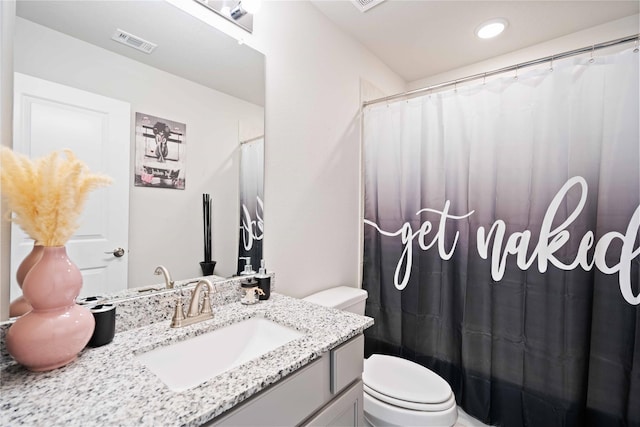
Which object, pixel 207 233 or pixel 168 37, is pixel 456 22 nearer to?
pixel 168 37

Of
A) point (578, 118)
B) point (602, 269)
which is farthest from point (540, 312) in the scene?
point (578, 118)

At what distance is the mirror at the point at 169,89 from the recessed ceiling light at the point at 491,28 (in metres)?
1.50

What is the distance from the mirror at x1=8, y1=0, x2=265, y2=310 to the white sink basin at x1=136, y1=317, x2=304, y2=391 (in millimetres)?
269

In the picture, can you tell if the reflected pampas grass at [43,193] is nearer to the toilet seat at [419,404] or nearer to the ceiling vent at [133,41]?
the ceiling vent at [133,41]

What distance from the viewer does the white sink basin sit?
806mm

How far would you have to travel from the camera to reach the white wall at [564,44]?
1.69m

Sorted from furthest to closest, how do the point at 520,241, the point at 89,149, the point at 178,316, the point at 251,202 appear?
the point at 520,241 < the point at 251,202 < the point at 178,316 < the point at 89,149

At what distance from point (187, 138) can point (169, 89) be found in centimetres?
18

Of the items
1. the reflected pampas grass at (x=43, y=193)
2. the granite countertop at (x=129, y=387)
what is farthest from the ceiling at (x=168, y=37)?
the granite countertop at (x=129, y=387)

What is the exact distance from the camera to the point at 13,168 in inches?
24.8

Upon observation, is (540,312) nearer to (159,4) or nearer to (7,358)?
(7,358)

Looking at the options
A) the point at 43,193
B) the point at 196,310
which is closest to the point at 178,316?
the point at 196,310

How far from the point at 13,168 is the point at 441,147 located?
5.94 feet

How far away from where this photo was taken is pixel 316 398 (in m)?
0.82
